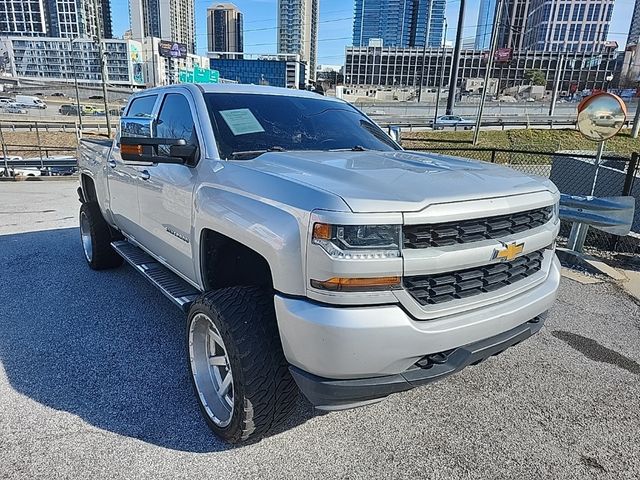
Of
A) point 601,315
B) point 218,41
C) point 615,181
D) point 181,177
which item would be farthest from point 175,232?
point 218,41

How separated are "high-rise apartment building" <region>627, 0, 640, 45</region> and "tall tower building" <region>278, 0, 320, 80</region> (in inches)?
2939

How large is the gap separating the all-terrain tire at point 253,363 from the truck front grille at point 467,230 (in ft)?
2.71

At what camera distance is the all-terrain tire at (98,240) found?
5059 mm

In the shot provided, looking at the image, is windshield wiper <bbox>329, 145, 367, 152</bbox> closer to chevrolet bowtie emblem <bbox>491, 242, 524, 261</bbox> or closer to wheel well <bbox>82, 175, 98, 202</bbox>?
chevrolet bowtie emblem <bbox>491, 242, 524, 261</bbox>

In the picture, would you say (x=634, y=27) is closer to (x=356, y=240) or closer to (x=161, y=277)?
(x=161, y=277)

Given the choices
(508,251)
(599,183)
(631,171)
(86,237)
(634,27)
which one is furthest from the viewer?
(634,27)

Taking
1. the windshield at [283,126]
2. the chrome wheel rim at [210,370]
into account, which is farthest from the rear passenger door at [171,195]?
the chrome wheel rim at [210,370]

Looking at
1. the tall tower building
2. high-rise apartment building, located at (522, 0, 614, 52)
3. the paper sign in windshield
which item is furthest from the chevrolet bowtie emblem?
high-rise apartment building, located at (522, 0, 614, 52)

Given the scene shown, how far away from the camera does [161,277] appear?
3574mm

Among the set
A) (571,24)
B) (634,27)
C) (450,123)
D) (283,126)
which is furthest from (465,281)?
(634,27)

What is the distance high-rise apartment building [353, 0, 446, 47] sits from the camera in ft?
272

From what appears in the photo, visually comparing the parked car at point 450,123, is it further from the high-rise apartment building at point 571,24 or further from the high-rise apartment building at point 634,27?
the high-rise apartment building at point 634,27

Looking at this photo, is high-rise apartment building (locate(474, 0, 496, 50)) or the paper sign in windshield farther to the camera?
high-rise apartment building (locate(474, 0, 496, 50))

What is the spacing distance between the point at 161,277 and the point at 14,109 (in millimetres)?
69711
